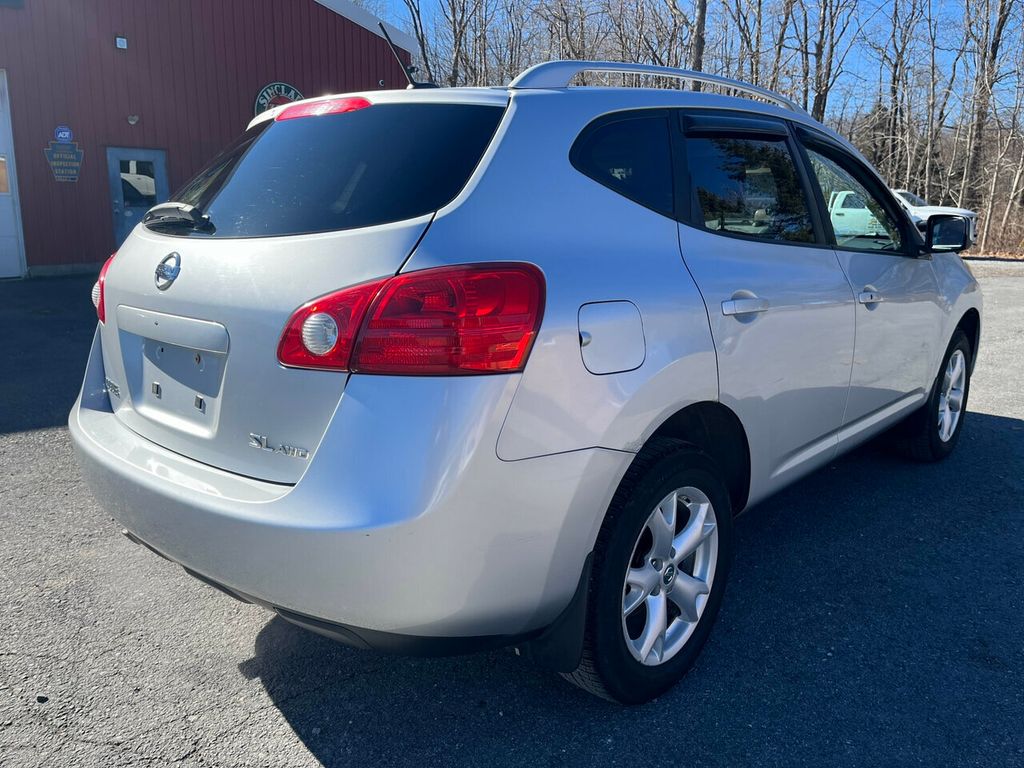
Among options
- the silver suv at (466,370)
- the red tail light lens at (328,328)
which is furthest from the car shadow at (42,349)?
the red tail light lens at (328,328)

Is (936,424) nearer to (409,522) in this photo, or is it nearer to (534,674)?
A: (534,674)

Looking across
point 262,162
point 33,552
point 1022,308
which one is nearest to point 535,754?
point 262,162

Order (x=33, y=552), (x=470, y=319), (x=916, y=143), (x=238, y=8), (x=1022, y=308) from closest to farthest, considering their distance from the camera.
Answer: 1. (x=470, y=319)
2. (x=33, y=552)
3. (x=1022, y=308)
4. (x=238, y=8)
5. (x=916, y=143)

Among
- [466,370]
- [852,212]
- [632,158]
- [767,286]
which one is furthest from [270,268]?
[852,212]

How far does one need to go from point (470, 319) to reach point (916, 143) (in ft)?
114

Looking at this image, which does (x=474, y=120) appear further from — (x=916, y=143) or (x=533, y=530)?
(x=916, y=143)

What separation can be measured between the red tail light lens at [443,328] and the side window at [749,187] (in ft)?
3.36

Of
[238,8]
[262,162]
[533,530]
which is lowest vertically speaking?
[533,530]

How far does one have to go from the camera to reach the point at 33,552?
3.46 m

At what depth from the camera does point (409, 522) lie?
183 cm

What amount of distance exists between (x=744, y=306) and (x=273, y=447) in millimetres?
1502

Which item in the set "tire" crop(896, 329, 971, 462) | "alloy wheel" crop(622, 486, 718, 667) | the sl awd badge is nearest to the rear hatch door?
the sl awd badge

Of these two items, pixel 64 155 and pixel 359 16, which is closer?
pixel 64 155

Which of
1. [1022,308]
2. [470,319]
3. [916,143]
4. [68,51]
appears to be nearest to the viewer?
[470,319]
